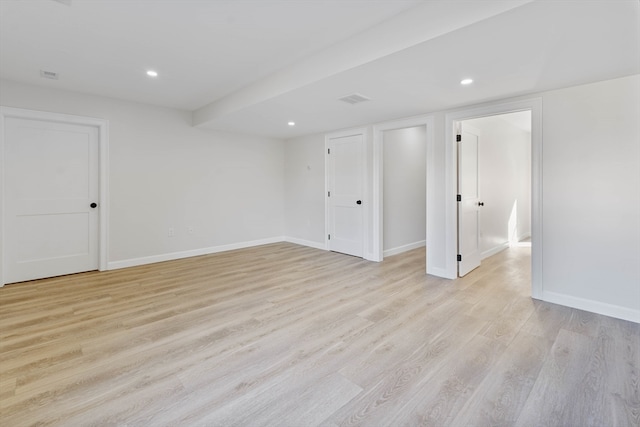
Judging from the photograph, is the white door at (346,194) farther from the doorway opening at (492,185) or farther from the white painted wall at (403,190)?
the doorway opening at (492,185)

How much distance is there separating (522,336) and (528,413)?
38.0 inches

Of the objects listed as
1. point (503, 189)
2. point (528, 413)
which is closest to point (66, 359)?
point (528, 413)

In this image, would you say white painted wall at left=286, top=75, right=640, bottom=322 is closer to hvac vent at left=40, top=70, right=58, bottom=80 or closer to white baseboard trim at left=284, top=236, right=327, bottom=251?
white baseboard trim at left=284, top=236, right=327, bottom=251

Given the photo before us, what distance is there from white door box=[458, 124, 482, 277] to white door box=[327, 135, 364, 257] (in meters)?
1.58

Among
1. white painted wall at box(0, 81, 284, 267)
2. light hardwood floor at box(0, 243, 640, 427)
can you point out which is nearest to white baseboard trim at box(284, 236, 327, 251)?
white painted wall at box(0, 81, 284, 267)

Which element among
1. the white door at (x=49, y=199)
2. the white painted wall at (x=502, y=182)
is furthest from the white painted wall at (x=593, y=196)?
the white door at (x=49, y=199)

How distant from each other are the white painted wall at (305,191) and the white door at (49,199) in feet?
11.0

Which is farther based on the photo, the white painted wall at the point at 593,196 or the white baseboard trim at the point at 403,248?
the white baseboard trim at the point at 403,248

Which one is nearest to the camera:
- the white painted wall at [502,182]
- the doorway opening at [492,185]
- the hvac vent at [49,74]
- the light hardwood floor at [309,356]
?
the light hardwood floor at [309,356]

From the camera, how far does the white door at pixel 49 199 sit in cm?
369

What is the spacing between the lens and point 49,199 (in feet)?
12.8

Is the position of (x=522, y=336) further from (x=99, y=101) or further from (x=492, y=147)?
(x=99, y=101)

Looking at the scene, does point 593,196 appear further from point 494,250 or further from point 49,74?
point 49,74

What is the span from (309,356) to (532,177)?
2.91 m
